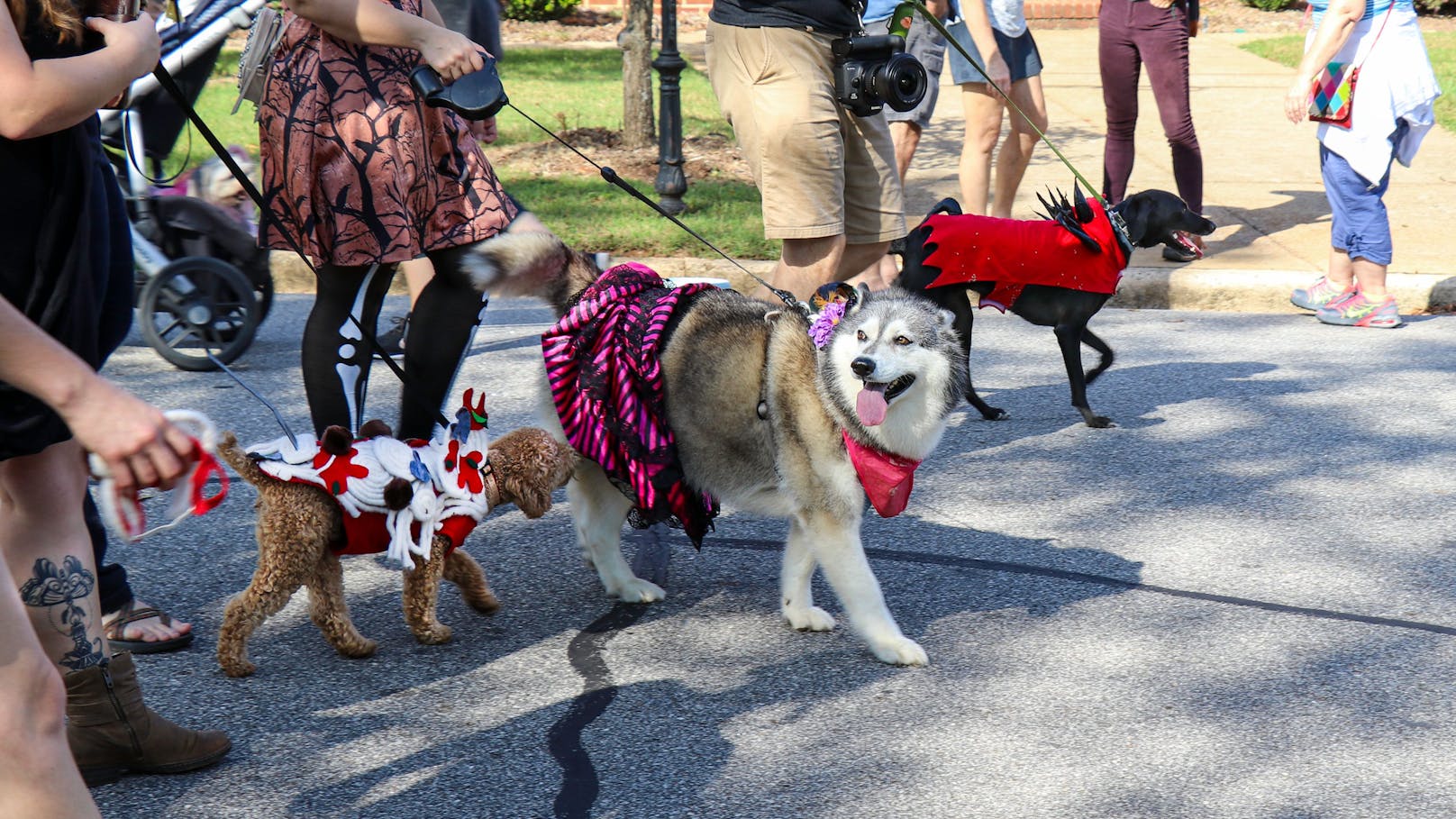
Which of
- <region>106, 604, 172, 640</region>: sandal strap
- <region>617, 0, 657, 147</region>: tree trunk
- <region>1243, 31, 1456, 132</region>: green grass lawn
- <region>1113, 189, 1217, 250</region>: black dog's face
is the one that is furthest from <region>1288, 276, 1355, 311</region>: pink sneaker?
<region>106, 604, 172, 640</region>: sandal strap

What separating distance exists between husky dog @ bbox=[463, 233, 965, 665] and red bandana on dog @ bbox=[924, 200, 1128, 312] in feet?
5.52

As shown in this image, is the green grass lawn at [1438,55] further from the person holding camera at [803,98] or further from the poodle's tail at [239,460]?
the poodle's tail at [239,460]

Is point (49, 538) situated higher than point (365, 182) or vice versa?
point (365, 182)

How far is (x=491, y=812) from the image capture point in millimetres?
2785

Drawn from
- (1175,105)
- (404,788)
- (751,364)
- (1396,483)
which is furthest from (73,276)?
(1175,105)

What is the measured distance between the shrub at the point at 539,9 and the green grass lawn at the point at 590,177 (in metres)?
3.25

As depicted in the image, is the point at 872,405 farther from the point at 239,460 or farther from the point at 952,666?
the point at 239,460

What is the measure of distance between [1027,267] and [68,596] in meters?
3.96

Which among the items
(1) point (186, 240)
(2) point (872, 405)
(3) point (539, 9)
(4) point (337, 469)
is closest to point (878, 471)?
(2) point (872, 405)

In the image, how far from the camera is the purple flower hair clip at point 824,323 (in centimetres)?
353

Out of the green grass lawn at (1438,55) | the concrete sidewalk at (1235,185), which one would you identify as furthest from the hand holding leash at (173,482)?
the green grass lawn at (1438,55)

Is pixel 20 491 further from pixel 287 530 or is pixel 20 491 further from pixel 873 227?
pixel 873 227

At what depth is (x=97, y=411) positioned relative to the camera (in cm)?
176

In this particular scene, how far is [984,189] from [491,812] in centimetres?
581
